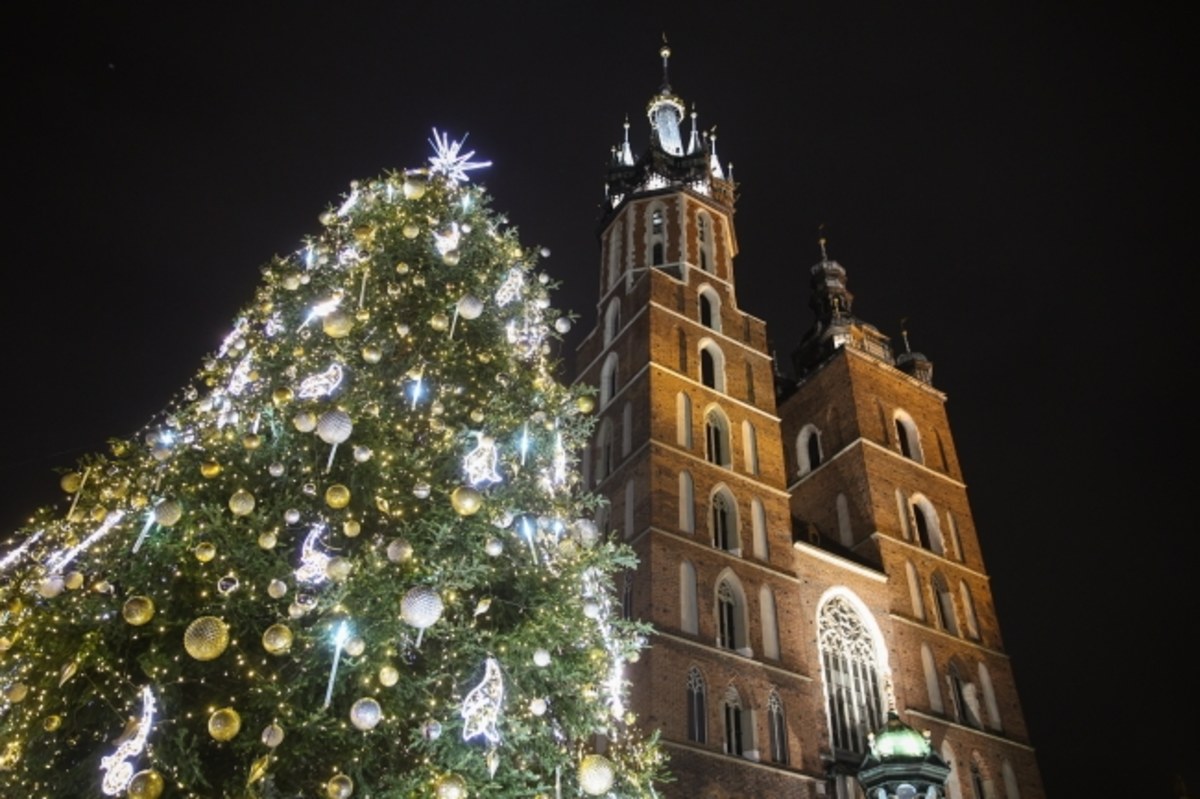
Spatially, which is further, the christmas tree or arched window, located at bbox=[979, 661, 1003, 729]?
arched window, located at bbox=[979, 661, 1003, 729]

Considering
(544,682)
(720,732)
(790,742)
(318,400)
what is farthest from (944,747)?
(318,400)

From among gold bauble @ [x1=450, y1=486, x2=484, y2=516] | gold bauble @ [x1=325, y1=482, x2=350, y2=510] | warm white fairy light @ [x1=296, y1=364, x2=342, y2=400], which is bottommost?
gold bauble @ [x1=325, y1=482, x2=350, y2=510]

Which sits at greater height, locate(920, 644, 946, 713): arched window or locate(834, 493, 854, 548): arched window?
locate(834, 493, 854, 548): arched window

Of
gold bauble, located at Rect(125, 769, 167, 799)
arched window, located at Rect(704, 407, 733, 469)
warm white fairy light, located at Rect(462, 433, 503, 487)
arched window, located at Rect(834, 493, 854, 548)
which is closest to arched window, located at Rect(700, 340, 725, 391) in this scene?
arched window, located at Rect(704, 407, 733, 469)

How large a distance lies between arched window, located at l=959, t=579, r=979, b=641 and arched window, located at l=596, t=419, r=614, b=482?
34.0 feet

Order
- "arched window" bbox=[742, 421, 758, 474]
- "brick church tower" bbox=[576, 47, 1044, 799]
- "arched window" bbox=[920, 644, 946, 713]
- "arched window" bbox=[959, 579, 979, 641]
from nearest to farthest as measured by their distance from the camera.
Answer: "brick church tower" bbox=[576, 47, 1044, 799], "arched window" bbox=[920, 644, 946, 713], "arched window" bbox=[742, 421, 758, 474], "arched window" bbox=[959, 579, 979, 641]

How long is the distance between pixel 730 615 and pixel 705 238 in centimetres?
1335

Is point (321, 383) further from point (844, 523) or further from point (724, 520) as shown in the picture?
Result: point (844, 523)

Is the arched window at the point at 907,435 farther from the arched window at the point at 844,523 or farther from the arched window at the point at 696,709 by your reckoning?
the arched window at the point at 696,709

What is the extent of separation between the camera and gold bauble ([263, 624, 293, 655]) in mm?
5344

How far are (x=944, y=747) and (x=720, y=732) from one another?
6603 mm

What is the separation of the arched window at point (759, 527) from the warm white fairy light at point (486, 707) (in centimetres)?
1526

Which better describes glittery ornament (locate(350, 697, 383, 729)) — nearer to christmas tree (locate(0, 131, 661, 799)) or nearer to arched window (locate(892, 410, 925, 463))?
christmas tree (locate(0, 131, 661, 799))

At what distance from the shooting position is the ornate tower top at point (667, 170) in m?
30.2
